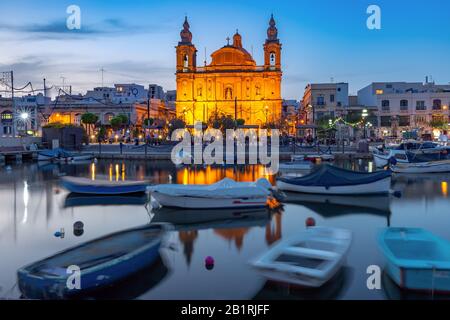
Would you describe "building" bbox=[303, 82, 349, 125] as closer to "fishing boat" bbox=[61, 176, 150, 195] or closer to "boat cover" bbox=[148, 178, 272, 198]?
"fishing boat" bbox=[61, 176, 150, 195]

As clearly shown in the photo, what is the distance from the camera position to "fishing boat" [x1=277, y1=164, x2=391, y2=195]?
22.6 metres

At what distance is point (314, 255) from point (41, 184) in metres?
23.8

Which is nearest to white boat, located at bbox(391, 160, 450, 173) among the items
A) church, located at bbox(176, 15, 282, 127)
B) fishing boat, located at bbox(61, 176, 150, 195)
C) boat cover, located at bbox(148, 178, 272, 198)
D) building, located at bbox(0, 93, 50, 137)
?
boat cover, located at bbox(148, 178, 272, 198)

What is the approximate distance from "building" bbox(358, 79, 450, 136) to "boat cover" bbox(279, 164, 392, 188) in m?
48.3

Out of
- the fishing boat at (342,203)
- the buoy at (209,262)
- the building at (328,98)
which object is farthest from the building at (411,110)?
the buoy at (209,262)

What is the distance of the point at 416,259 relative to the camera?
1012cm

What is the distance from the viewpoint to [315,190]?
22984mm

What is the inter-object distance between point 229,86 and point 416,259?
74.8 metres

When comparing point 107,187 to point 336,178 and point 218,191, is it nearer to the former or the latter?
point 218,191

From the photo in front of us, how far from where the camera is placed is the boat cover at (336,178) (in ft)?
74.2

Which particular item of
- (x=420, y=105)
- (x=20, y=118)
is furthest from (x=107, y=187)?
(x=20, y=118)

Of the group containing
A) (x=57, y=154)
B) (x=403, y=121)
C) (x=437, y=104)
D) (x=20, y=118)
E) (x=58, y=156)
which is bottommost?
(x=58, y=156)

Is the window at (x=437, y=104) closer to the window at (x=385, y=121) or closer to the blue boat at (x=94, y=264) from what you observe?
the window at (x=385, y=121)
